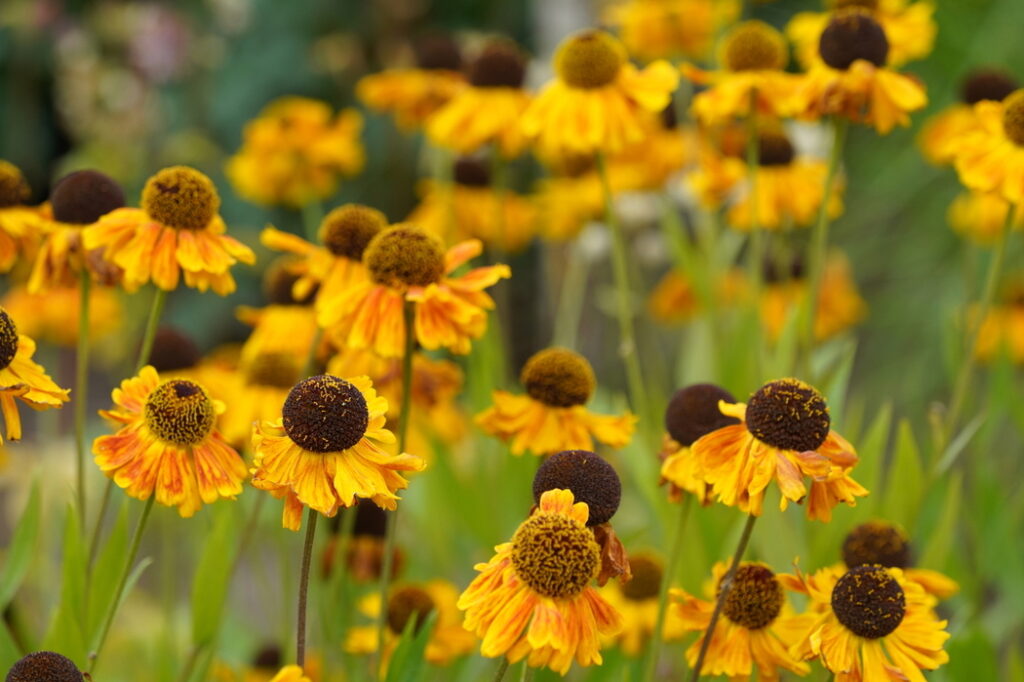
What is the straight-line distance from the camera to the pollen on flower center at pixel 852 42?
52.4 inches

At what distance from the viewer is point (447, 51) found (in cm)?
198

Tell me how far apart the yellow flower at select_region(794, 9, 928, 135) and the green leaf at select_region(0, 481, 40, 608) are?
88 cm

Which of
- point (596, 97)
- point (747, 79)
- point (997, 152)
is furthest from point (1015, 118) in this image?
point (596, 97)

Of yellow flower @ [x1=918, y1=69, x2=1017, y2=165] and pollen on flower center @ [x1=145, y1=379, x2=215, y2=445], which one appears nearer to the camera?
pollen on flower center @ [x1=145, y1=379, x2=215, y2=445]

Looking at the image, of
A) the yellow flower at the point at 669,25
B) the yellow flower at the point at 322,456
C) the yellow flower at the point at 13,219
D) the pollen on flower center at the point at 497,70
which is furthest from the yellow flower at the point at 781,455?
the yellow flower at the point at 669,25

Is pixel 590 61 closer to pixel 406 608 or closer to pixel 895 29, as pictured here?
Result: pixel 895 29

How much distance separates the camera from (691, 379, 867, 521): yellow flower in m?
0.86

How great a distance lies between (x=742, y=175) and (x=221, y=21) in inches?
127

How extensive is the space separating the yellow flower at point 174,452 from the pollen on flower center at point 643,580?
555mm

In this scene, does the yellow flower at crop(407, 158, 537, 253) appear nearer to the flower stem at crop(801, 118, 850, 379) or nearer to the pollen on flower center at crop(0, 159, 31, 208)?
the flower stem at crop(801, 118, 850, 379)

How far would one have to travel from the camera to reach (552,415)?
115 cm

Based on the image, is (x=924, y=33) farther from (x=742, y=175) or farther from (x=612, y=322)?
(x=612, y=322)

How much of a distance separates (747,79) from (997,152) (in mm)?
341

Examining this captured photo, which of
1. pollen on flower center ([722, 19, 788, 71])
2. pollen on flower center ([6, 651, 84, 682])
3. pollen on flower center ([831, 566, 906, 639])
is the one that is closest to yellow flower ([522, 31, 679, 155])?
pollen on flower center ([722, 19, 788, 71])
